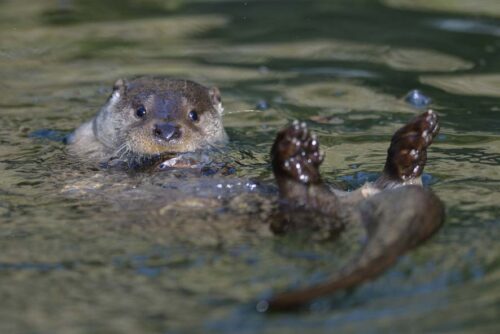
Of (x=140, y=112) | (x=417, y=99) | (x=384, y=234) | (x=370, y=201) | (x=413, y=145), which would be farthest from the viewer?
(x=417, y=99)

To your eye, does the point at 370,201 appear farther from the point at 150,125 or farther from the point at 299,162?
the point at 150,125

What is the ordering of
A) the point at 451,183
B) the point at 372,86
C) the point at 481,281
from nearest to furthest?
the point at 481,281 → the point at 451,183 → the point at 372,86

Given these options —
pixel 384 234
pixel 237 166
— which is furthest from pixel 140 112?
pixel 384 234

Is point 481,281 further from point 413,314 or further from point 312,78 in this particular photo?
point 312,78

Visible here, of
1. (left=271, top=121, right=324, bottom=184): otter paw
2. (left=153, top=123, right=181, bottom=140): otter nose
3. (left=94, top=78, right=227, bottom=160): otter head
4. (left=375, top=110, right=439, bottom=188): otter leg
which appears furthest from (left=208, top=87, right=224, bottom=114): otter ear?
(left=271, top=121, right=324, bottom=184): otter paw

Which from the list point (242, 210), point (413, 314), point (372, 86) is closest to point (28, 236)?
point (242, 210)

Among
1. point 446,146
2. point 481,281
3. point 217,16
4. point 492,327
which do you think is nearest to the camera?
point 492,327

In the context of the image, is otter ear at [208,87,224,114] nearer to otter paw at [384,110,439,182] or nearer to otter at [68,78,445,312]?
otter at [68,78,445,312]
